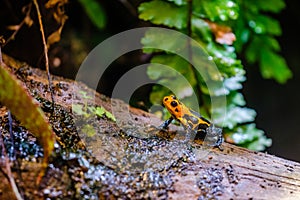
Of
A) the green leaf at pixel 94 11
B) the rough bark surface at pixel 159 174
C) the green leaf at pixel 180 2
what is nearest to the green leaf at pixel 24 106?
the rough bark surface at pixel 159 174

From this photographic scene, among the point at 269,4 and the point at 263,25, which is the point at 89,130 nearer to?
the point at 263,25

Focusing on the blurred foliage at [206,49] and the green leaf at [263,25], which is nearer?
the blurred foliage at [206,49]

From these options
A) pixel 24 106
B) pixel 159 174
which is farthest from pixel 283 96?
pixel 24 106

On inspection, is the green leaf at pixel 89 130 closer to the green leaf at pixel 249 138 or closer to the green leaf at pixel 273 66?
the green leaf at pixel 249 138

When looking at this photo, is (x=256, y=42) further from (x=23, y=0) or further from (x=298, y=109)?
(x=23, y=0)

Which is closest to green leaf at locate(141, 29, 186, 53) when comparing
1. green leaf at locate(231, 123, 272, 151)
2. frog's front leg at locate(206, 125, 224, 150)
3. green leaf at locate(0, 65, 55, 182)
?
frog's front leg at locate(206, 125, 224, 150)

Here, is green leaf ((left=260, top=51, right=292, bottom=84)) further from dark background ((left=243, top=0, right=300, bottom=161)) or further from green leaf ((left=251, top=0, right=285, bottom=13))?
dark background ((left=243, top=0, right=300, bottom=161))
